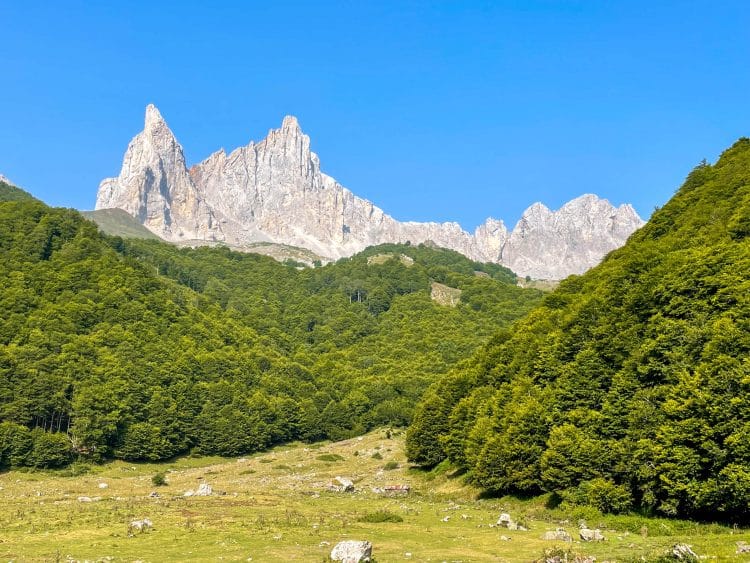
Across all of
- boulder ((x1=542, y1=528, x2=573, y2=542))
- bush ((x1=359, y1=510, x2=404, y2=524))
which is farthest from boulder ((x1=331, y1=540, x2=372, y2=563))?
bush ((x1=359, y1=510, x2=404, y2=524))

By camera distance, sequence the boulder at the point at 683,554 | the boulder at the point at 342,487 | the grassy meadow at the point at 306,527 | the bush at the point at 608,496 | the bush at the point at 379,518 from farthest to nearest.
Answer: the boulder at the point at 342,487, the bush at the point at 379,518, the bush at the point at 608,496, the grassy meadow at the point at 306,527, the boulder at the point at 683,554

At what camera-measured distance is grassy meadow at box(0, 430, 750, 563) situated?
2646 centimetres

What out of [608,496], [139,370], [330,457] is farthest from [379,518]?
[139,370]

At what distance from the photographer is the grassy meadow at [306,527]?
26.5 m

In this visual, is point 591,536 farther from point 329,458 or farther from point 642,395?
point 329,458

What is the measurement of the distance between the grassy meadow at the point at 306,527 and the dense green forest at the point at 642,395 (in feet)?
7.31

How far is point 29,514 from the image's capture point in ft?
137

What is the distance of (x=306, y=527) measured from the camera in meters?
34.7

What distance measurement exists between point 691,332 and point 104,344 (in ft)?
346

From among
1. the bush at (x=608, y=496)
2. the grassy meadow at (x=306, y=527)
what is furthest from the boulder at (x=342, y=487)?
the bush at (x=608, y=496)

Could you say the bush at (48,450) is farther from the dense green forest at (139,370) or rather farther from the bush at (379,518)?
the bush at (379,518)

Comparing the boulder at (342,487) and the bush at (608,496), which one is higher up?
the bush at (608,496)

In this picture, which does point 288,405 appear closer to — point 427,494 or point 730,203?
point 427,494

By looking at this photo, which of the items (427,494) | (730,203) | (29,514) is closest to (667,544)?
(427,494)
